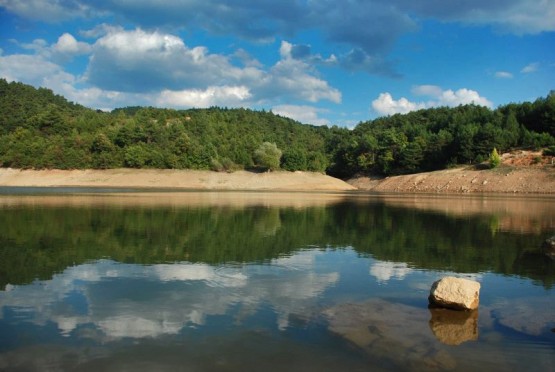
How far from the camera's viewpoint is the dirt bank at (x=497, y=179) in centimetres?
8288

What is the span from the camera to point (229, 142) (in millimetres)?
117750

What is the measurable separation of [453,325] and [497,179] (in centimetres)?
8767

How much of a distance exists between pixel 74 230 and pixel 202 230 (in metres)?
6.19

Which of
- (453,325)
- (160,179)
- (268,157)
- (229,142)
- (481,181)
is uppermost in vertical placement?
(229,142)

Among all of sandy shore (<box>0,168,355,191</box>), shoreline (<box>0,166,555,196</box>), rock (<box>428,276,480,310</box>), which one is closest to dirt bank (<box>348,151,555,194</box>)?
shoreline (<box>0,166,555,196</box>)

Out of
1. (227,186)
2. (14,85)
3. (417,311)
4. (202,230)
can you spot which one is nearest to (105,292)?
(417,311)

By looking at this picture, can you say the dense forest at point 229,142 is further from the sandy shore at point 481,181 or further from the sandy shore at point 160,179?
the sandy shore at point 481,181

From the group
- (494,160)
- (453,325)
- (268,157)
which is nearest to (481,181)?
(494,160)

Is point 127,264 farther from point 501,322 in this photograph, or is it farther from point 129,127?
point 129,127

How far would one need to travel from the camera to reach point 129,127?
109062 millimetres

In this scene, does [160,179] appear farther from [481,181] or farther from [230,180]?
[481,181]

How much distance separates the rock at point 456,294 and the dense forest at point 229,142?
92.0 meters

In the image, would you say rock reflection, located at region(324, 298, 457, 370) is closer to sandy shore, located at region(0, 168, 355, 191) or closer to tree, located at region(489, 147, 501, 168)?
sandy shore, located at region(0, 168, 355, 191)

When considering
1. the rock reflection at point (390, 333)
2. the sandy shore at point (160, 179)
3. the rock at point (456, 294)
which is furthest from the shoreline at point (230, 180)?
the rock at point (456, 294)
